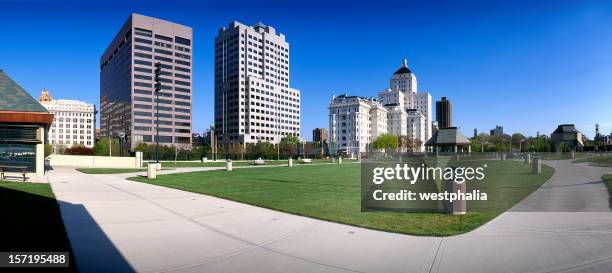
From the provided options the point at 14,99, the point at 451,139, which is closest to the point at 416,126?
the point at 451,139

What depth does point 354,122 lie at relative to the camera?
14925cm

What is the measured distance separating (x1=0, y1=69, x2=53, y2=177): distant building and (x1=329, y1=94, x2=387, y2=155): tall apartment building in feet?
425

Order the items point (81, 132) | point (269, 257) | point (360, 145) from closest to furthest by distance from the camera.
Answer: point (269, 257)
point (360, 145)
point (81, 132)

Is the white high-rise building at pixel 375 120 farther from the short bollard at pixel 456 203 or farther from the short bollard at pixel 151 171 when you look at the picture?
the short bollard at pixel 456 203

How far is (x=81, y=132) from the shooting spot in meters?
170

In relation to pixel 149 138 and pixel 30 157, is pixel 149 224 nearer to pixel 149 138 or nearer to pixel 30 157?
pixel 30 157

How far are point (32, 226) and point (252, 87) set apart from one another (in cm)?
14693

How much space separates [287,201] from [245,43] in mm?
156382

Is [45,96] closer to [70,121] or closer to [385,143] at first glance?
[70,121]

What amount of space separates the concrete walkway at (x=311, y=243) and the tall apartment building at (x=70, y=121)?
183 meters

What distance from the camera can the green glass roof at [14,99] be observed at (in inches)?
746

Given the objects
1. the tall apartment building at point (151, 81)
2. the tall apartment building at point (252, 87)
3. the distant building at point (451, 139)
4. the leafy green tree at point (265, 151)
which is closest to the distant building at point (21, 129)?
the leafy green tree at point (265, 151)

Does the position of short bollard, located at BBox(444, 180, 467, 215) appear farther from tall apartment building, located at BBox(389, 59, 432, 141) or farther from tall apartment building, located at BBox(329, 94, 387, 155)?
tall apartment building, located at BBox(389, 59, 432, 141)

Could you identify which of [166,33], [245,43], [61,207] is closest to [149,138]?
[166,33]
